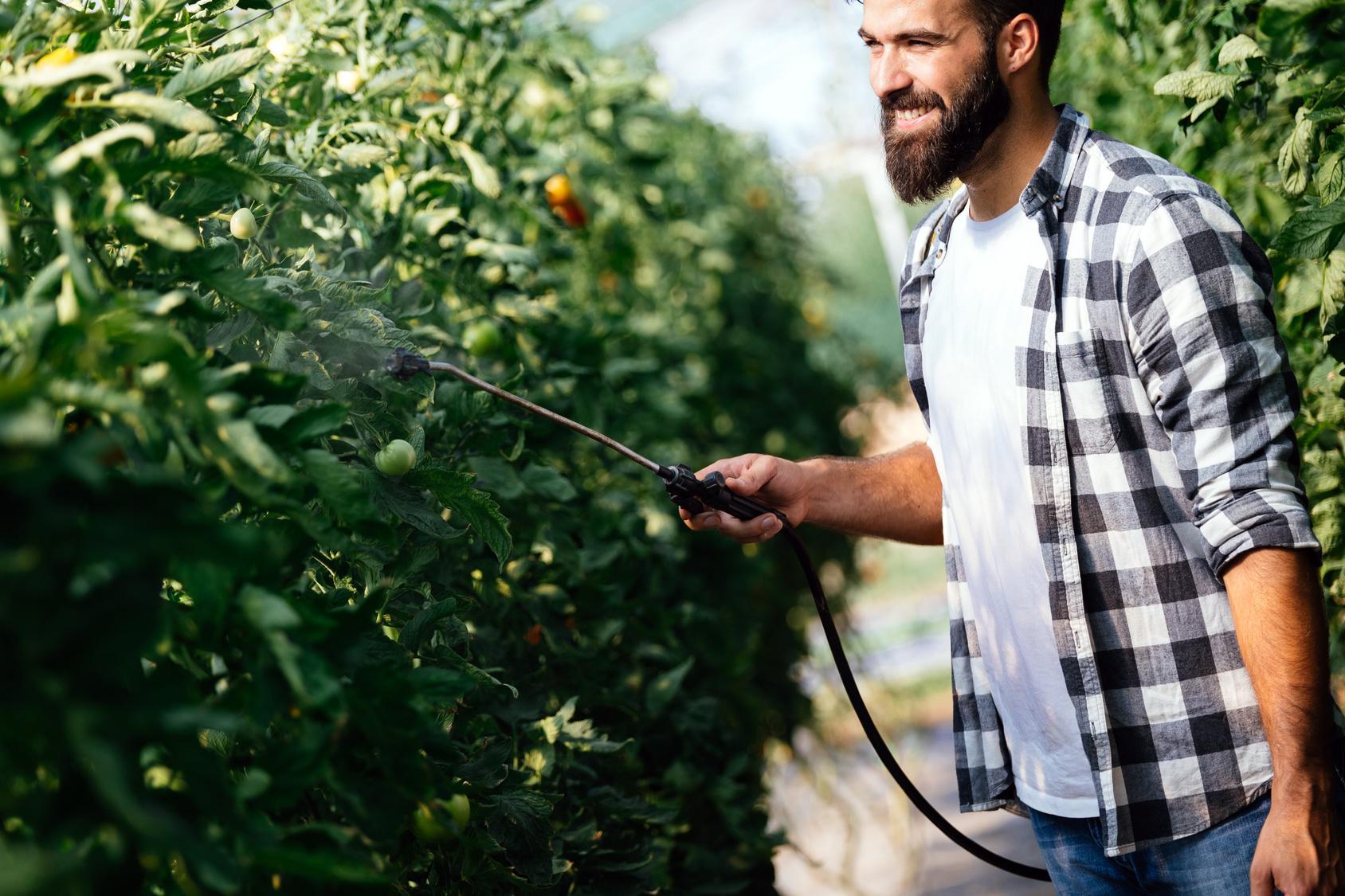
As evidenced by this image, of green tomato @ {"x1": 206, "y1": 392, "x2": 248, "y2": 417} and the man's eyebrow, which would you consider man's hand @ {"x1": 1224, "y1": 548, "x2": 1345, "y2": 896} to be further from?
green tomato @ {"x1": 206, "y1": 392, "x2": 248, "y2": 417}

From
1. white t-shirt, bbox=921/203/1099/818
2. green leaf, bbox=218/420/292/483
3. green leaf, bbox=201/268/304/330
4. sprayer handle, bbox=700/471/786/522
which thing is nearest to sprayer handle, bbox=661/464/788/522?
sprayer handle, bbox=700/471/786/522

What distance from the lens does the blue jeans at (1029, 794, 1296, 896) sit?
3.89ft

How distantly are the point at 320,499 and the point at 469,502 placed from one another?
17 centimetres

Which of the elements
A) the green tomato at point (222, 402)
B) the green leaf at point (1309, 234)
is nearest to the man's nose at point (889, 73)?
the green leaf at point (1309, 234)

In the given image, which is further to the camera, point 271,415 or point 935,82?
point 935,82

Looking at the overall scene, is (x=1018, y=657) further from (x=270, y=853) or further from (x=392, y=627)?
(x=270, y=853)

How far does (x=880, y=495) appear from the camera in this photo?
156 centimetres

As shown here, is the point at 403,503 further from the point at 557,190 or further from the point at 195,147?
the point at 557,190

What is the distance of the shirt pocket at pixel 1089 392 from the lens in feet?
4.06

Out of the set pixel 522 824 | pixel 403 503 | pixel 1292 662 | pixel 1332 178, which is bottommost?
pixel 522 824

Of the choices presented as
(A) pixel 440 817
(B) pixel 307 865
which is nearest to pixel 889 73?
(A) pixel 440 817

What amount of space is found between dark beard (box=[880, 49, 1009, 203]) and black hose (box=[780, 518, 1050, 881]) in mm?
474

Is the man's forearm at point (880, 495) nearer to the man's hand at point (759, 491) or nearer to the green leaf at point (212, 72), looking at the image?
the man's hand at point (759, 491)

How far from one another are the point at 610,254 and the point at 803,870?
2327mm
